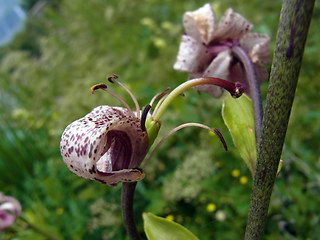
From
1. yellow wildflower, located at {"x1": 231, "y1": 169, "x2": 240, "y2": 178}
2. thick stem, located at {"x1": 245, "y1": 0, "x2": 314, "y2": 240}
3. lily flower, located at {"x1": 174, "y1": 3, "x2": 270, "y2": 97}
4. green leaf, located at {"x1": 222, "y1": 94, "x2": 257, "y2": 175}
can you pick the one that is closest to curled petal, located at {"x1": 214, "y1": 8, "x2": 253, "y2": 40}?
lily flower, located at {"x1": 174, "y1": 3, "x2": 270, "y2": 97}

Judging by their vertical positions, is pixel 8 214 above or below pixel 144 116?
below

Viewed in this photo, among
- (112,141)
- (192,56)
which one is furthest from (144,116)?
(192,56)

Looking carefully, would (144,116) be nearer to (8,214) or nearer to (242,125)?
(242,125)

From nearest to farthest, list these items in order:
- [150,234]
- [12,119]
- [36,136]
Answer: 1. [150,234]
2. [36,136]
3. [12,119]

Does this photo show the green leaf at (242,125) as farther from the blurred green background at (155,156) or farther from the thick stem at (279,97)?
the blurred green background at (155,156)

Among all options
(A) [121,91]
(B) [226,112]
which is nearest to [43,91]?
(A) [121,91]

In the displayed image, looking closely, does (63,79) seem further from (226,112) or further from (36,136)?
(226,112)

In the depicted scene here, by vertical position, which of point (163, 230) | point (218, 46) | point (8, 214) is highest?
point (218, 46)
